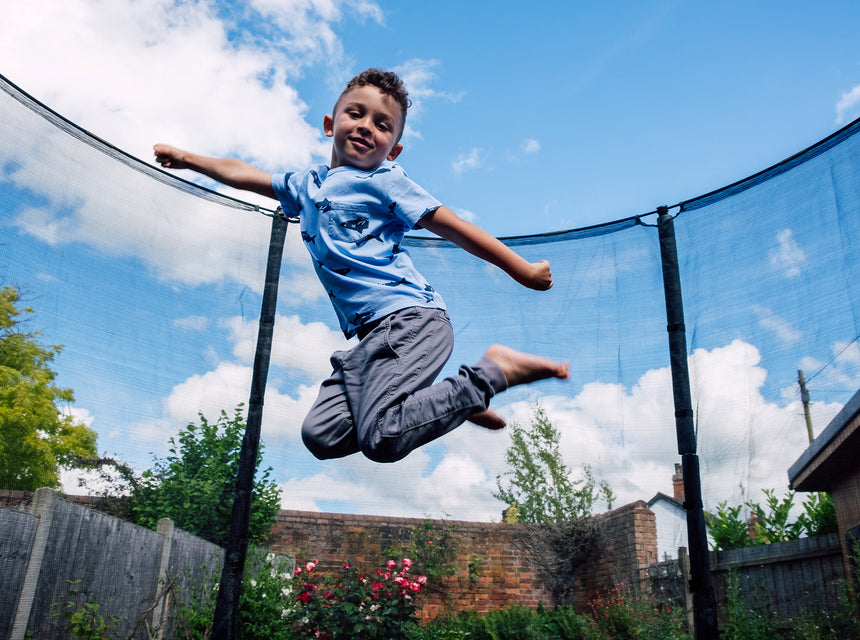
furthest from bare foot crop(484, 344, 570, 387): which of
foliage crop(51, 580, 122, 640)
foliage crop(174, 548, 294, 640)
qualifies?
foliage crop(174, 548, 294, 640)

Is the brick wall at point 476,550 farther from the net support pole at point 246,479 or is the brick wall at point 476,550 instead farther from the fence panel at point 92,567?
the net support pole at point 246,479

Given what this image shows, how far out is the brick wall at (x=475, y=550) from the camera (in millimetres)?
5039

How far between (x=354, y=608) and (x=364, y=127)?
306 cm

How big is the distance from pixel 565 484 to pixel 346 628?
4.59 ft

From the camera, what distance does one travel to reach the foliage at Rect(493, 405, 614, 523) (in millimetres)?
2807

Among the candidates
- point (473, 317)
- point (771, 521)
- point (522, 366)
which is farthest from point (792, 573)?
point (522, 366)

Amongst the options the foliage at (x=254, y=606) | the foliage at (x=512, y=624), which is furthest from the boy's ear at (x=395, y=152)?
the foliage at (x=512, y=624)

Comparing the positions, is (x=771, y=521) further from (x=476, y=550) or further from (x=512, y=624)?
(x=476, y=550)

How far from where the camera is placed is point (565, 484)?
142 inches

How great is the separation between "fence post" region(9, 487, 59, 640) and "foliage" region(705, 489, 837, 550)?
2.30 metres

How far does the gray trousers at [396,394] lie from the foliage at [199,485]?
2.09m

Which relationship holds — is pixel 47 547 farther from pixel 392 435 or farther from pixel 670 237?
pixel 670 237

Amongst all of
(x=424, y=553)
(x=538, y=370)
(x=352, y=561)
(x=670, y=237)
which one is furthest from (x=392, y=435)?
(x=424, y=553)

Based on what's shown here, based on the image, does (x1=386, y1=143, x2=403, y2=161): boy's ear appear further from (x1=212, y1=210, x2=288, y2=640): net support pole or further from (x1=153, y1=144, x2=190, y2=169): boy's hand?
(x1=212, y1=210, x2=288, y2=640): net support pole
